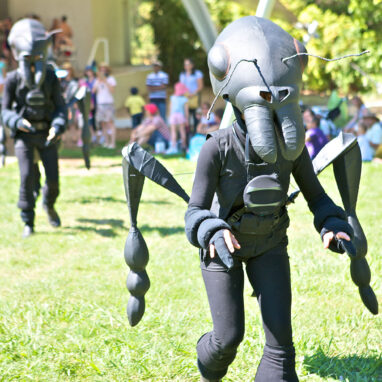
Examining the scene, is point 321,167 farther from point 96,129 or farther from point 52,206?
point 96,129

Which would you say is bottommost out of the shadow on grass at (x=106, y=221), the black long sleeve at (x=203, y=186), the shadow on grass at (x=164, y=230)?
the shadow on grass at (x=106, y=221)

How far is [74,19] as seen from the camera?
21719 millimetres

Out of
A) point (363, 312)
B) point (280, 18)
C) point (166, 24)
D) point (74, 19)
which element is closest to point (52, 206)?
point (363, 312)

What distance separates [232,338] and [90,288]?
8.39ft

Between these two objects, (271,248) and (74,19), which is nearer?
(271,248)

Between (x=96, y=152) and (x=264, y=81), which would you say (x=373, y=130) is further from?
(x=264, y=81)

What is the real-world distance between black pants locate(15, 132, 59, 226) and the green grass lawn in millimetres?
399

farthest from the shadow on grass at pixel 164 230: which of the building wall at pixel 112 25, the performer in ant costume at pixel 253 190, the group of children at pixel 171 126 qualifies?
the building wall at pixel 112 25

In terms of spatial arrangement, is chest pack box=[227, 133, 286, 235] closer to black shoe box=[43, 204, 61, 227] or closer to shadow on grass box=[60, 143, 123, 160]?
black shoe box=[43, 204, 61, 227]

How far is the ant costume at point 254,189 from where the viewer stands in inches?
118

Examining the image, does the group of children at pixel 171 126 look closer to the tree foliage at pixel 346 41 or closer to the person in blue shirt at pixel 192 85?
the person in blue shirt at pixel 192 85

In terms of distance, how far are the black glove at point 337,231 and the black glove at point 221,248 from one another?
1.91 ft

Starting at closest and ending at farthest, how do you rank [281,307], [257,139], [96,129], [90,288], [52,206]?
[257,139]
[281,307]
[90,288]
[52,206]
[96,129]

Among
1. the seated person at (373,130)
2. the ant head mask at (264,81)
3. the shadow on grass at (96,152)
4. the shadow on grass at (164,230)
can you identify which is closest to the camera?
the ant head mask at (264,81)
